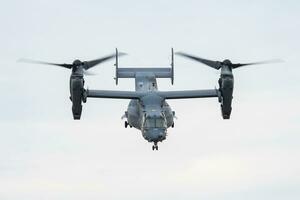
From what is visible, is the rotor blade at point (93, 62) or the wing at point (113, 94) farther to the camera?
the wing at point (113, 94)

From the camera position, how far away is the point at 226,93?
533 feet

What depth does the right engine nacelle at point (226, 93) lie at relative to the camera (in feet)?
532

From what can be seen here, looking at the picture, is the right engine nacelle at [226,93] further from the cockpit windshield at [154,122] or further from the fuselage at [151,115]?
the cockpit windshield at [154,122]

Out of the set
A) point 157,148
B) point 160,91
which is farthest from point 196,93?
point 157,148

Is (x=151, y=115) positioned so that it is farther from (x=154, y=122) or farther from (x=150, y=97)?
(x=150, y=97)

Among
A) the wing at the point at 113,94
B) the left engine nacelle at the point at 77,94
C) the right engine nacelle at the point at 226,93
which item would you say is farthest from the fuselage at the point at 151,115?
the left engine nacelle at the point at 77,94

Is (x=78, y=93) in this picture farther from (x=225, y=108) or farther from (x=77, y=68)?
(x=225, y=108)

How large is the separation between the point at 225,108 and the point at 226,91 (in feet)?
8.76

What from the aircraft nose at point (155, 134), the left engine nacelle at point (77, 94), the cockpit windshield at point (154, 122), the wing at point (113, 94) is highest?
the wing at point (113, 94)

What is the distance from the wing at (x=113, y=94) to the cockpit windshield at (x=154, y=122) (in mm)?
10723

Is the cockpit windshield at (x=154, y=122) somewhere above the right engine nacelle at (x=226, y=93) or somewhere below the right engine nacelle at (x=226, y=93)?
below

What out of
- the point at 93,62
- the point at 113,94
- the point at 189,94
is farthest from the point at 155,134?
the point at 189,94

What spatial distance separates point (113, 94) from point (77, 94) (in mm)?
13536

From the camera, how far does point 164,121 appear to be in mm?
163000
